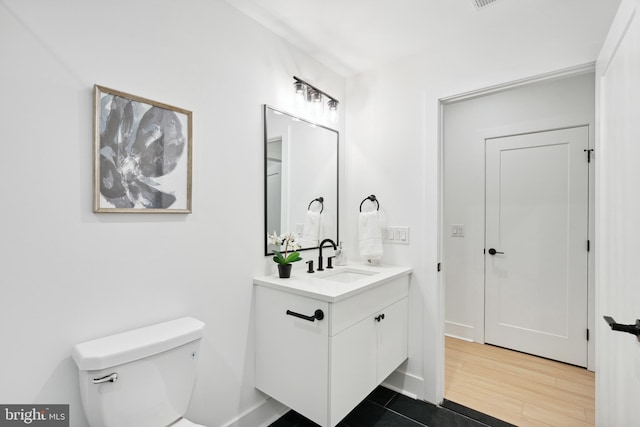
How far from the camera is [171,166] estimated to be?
1.47 meters

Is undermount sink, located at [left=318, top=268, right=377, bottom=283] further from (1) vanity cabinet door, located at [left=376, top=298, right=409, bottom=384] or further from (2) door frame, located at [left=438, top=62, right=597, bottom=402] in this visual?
(2) door frame, located at [left=438, top=62, right=597, bottom=402]

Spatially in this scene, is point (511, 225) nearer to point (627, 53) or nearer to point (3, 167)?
point (627, 53)

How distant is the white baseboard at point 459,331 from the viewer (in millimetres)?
3145

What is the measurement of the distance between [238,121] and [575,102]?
107 inches

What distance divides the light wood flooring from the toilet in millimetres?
1820

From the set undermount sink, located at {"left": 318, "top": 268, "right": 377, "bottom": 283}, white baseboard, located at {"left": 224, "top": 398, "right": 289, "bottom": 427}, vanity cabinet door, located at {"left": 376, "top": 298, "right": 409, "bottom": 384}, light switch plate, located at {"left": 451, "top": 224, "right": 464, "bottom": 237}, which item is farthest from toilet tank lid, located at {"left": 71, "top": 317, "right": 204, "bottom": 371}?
light switch plate, located at {"left": 451, "top": 224, "right": 464, "bottom": 237}

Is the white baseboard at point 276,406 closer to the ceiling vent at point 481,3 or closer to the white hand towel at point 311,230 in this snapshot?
the white hand towel at point 311,230

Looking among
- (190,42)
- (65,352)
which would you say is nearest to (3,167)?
(65,352)

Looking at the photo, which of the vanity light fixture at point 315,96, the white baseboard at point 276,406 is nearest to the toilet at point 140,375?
the white baseboard at point 276,406

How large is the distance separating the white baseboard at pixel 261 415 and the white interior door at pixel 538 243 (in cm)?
220

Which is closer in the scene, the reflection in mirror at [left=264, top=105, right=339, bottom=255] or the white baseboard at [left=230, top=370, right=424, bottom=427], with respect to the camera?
the white baseboard at [left=230, top=370, right=424, bottom=427]

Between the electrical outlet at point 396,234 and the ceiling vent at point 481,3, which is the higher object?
the ceiling vent at point 481,3

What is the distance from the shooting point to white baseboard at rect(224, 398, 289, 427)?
1.75 m

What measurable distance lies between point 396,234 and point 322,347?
1.09m
